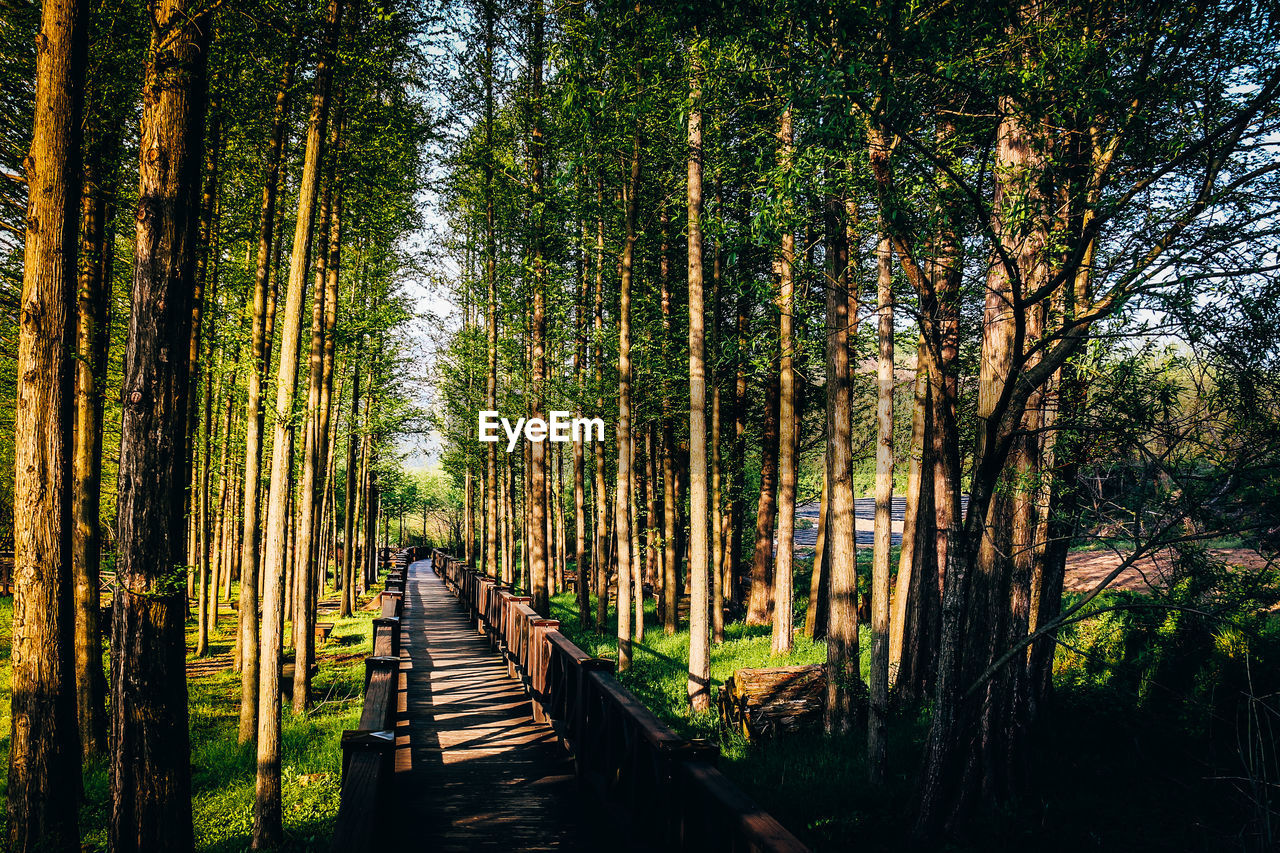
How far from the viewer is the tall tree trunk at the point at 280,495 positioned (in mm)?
5723

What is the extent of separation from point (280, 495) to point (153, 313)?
116 inches

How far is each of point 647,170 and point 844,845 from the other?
45.1 feet

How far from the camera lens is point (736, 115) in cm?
770

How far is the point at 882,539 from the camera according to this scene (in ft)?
26.2

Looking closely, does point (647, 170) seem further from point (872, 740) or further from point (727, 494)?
point (872, 740)

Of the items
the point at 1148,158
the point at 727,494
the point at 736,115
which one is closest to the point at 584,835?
the point at 1148,158

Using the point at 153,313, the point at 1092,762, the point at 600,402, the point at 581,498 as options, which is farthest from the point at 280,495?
the point at 1092,762

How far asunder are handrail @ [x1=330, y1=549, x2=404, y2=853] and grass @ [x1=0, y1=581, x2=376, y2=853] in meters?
1.44

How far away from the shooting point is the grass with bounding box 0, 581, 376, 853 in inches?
240

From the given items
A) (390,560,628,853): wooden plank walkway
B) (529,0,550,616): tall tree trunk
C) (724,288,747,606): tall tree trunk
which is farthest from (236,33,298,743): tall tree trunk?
(724,288,747,606): tall tree trunk

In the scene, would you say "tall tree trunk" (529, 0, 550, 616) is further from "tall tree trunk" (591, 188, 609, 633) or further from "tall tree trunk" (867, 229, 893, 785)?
"tall tree trunk" (867, 229, 893, 785)

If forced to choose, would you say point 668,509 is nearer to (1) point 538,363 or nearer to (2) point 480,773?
(1) point 538,363

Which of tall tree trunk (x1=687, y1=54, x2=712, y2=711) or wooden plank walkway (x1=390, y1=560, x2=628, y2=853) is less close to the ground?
tall tree trunk (x1=687, y1=54, x2=712, y2=711)

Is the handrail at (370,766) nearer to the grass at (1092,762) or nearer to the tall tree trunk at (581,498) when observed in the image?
the grass at (1092,762)
